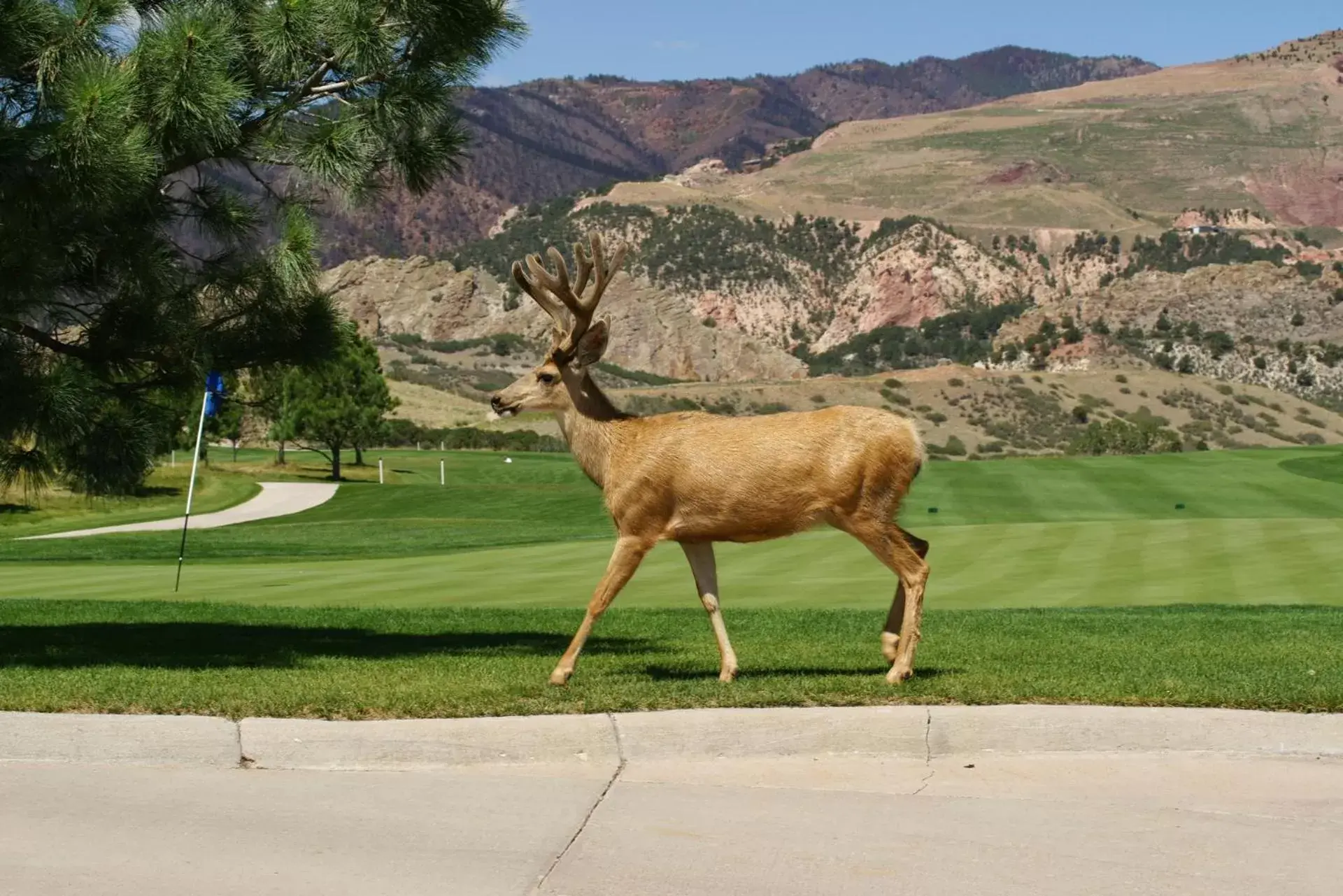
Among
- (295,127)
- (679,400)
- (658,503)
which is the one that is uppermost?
(295,127)

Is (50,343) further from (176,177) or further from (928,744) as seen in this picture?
(928,744)

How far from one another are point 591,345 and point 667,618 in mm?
5792

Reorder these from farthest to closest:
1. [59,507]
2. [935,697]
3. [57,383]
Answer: [59,507] < [57,383] < [935,697]

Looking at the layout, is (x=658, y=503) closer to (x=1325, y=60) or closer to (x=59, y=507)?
(x=59, y=507)

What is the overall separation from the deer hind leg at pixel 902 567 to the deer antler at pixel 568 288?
6.40 feet

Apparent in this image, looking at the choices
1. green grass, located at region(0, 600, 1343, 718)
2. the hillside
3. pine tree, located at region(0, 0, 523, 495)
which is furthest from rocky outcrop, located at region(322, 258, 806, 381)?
pine tree, located at region(0, 0, 523, 495)

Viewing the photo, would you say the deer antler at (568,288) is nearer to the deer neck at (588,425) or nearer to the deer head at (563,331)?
the deer head at (563,331)

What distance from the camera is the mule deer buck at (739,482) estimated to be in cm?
895

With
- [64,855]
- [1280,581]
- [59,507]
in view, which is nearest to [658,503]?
[64,855]

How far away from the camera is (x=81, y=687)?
9.02 m

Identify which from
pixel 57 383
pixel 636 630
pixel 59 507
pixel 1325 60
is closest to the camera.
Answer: pixel 57 383

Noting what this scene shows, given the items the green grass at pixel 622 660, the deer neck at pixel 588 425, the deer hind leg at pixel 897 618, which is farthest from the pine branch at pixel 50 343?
the deer hind leg at pixel 897 618

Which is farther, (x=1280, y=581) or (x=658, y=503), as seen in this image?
(x=1280, y=581)

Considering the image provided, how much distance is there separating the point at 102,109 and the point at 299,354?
9.25 feet
